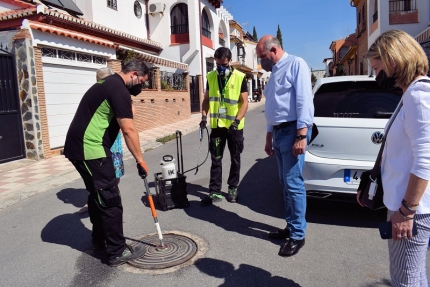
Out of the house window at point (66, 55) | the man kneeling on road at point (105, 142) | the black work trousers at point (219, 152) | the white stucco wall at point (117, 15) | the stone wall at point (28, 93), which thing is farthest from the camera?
the white stucco wall at point (117, 15)

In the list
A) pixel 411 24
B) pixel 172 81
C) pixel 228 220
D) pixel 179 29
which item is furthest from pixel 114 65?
pixel 411 24

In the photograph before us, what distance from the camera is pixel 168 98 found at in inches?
659

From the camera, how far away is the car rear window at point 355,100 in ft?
13.0

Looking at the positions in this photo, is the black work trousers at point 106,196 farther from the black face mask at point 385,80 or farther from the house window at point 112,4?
the house window at point 112,4

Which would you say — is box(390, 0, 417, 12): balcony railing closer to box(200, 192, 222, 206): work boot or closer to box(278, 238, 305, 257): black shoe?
box(200, 192, 222, 206): work boot

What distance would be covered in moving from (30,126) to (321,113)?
278 inches

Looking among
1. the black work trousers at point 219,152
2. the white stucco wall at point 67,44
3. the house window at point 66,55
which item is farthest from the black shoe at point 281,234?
the house window at point 66,55

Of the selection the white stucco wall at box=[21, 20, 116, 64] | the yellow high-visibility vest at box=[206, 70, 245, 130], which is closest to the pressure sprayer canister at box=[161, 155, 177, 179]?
the yellow high-visibility vest at box=[206, 70, 245, 130]

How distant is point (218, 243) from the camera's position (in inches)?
147

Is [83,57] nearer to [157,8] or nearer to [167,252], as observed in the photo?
[167,252]

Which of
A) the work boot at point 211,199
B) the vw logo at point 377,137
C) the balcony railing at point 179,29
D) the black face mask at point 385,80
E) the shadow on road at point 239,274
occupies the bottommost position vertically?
the shadow on road at point 239,274

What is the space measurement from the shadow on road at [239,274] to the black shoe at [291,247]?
0.35 meters

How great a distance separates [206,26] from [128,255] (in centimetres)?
2454

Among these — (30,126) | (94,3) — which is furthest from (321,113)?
(94,3)
